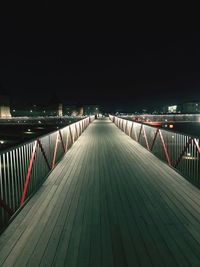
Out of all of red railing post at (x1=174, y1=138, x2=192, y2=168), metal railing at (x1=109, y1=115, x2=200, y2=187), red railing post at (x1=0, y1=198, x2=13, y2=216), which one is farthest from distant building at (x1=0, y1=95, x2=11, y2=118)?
red railing post at (x1=0, y1=198, x2=13, y2=216)

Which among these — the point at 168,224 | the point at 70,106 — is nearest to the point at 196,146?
the point at 168,224

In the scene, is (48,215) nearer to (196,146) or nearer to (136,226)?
(136,226)

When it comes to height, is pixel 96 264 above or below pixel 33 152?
below

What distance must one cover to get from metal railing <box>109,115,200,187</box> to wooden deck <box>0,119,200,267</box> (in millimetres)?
450

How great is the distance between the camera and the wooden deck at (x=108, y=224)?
356cm

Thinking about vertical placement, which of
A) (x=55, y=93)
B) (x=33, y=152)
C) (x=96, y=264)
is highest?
(x=55, y=93)

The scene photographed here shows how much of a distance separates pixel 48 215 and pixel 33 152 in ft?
Answer: 7.10

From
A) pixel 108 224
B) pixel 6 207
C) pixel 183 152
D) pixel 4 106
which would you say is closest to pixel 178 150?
pixel 183 152

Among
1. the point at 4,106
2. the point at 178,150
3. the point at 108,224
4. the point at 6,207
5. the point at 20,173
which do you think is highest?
the point at 4,106

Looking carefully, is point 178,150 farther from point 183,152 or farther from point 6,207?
point 6,207

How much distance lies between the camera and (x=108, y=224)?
4.57 m

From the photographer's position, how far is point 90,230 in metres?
4.35

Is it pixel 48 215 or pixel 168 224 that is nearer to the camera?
pixel 168 224

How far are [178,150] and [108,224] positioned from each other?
4.80 metres
